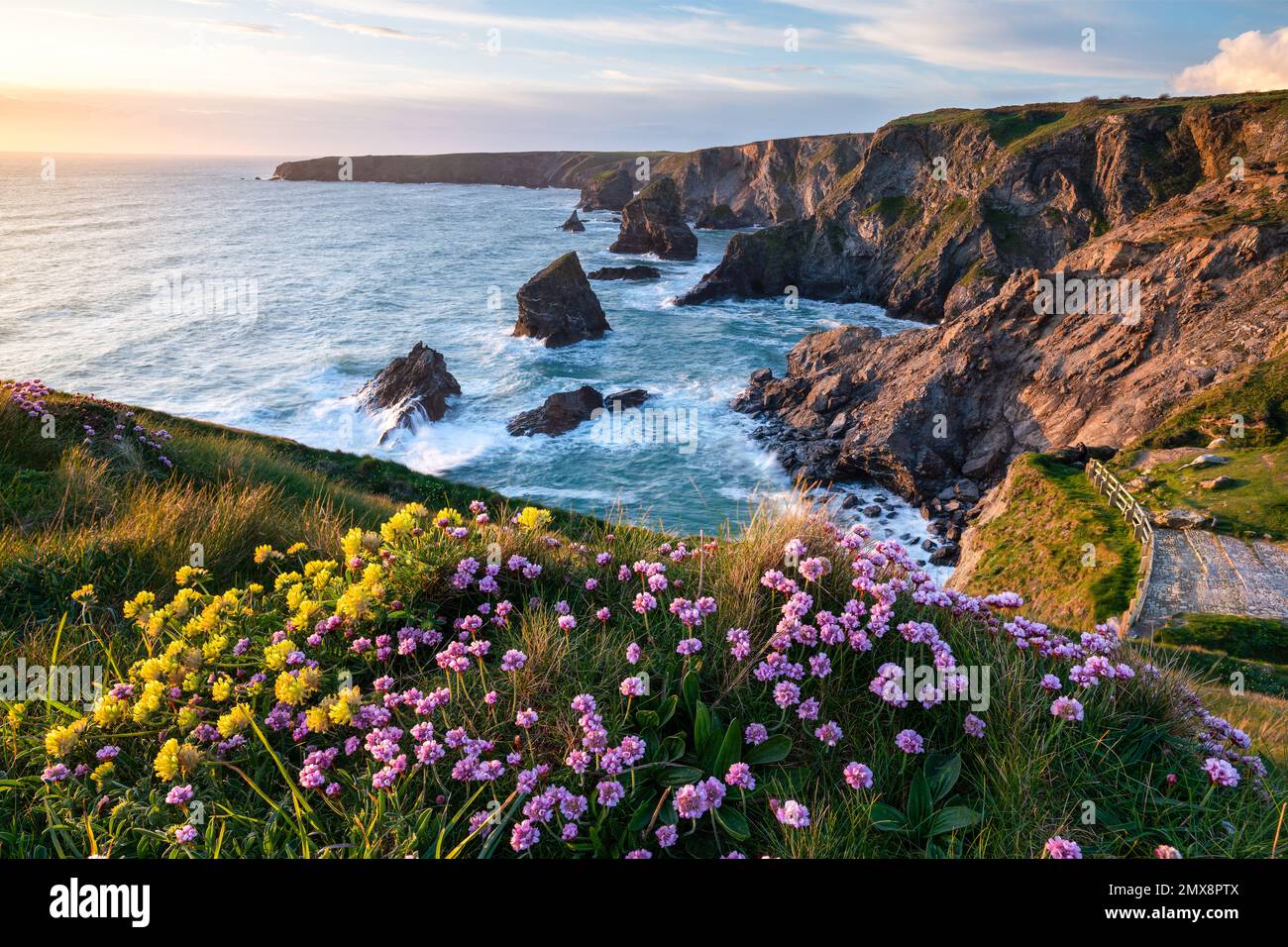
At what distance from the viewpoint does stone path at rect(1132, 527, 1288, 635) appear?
51.6 ft

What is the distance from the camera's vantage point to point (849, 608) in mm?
3863

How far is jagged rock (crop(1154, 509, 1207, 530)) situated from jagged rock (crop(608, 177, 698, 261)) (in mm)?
86497

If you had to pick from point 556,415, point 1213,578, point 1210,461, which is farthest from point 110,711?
point 556,415

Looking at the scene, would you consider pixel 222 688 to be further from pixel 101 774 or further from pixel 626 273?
pixel 626 273

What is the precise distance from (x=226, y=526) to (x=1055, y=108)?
99.0 metres

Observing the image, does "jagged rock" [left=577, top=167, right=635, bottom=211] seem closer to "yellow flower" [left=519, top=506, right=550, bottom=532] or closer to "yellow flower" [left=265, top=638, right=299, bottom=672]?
"yellow flower" [left=519, top=506, right=550, bottom=532]

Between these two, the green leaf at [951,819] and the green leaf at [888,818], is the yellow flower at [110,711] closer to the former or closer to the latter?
the green leaf at [888,818]

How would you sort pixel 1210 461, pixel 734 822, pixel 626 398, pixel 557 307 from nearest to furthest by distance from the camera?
1. pixel 734 822
2. pixel 1210 461
3. pixel 626 398
4. pixel 557 307

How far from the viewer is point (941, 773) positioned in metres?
3.26

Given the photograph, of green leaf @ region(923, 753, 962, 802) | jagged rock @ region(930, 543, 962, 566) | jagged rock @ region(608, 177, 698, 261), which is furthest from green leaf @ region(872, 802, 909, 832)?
jagged rock @ region(608, 177, 698, 261)

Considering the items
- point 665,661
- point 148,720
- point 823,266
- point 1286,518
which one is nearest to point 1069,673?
point 665,661

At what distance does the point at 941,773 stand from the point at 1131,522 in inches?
847
